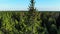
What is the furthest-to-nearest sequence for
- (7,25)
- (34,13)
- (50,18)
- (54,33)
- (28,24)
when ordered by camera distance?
(50,18), (54,33), (7,25), (28,24), (34,13)

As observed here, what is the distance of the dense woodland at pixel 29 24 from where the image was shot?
1633 centimetres

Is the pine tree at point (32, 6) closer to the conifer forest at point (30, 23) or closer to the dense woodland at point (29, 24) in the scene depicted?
the conifer forest at point (30, 23)

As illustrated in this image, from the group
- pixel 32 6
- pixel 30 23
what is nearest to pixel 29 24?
pixel 30 23

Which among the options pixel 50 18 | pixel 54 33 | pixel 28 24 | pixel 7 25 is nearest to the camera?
pixel 28 24

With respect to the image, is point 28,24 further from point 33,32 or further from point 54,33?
point 54,33

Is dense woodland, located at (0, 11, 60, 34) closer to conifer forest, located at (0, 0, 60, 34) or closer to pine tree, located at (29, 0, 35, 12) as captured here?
conifer forest, located at (0, 0, 60, 34)

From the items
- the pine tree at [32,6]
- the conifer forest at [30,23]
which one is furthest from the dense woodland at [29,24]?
the pine tree at [32,6]

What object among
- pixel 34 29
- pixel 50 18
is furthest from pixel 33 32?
pixel 50 18

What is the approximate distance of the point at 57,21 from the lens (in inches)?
1200

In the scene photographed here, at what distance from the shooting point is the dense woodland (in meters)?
16.3

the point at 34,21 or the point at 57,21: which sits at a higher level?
the point at 34,21

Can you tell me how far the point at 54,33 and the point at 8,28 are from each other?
21.0 ft

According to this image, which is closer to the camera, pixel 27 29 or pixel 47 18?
pixel 27 29

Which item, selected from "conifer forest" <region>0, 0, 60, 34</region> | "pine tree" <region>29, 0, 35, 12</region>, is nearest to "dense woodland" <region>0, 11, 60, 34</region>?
"conifer forest" <region>0, 0, 60, 34</region>
